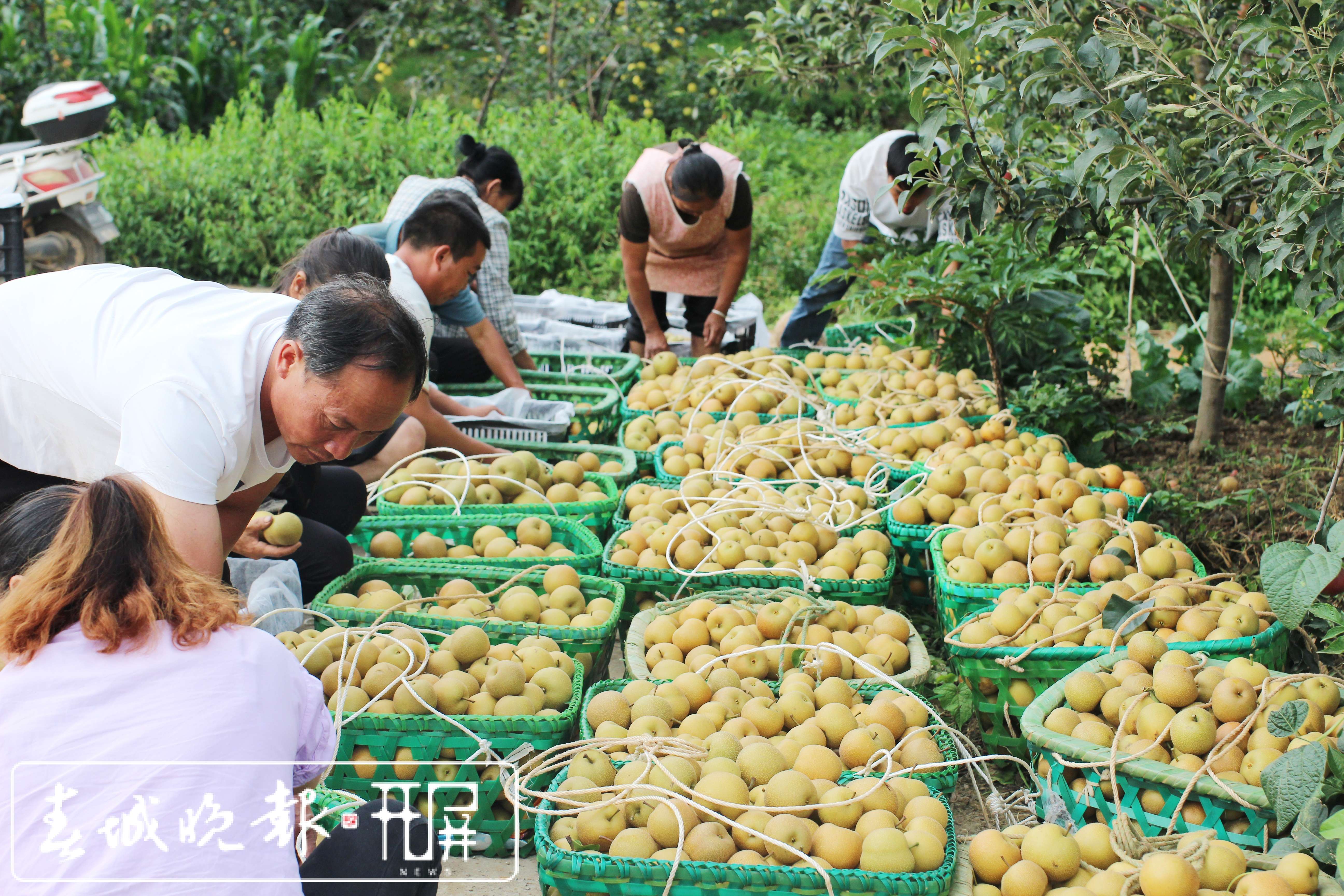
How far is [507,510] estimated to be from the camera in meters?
3.36

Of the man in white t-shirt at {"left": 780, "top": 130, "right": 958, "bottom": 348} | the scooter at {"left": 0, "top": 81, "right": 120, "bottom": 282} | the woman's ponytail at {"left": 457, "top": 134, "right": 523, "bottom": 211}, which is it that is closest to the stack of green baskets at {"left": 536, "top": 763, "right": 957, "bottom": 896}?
the man in white t-shirt at {"left": 780, "top": 130, "right": 958, "bottom": 348}

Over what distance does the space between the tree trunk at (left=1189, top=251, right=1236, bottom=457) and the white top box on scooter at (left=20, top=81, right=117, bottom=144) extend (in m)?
6.86

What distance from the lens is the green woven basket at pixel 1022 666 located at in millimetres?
2299

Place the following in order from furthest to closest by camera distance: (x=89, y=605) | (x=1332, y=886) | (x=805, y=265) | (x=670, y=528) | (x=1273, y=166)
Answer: (x=805, y=265) < (x=670, y=528) < (x=1273, y=166) < (x=1332, y=886) < (x=89, y=605)

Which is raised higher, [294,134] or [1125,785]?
[1125,785]

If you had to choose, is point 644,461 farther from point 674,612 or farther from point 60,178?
point 60,178

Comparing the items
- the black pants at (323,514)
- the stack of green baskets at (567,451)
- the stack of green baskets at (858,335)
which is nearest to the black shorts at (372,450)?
the black pants at (323,514)

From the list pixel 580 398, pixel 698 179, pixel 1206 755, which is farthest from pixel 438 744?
pixel 698 179

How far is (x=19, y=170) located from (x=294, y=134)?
2.54 metres

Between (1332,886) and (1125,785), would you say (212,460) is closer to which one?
(1125,785)

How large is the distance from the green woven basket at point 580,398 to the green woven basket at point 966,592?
5.89 ft

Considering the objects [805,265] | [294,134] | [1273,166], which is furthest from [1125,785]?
[294,134]

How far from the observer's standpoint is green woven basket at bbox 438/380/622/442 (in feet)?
14.3

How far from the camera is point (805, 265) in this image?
28.6 ft
